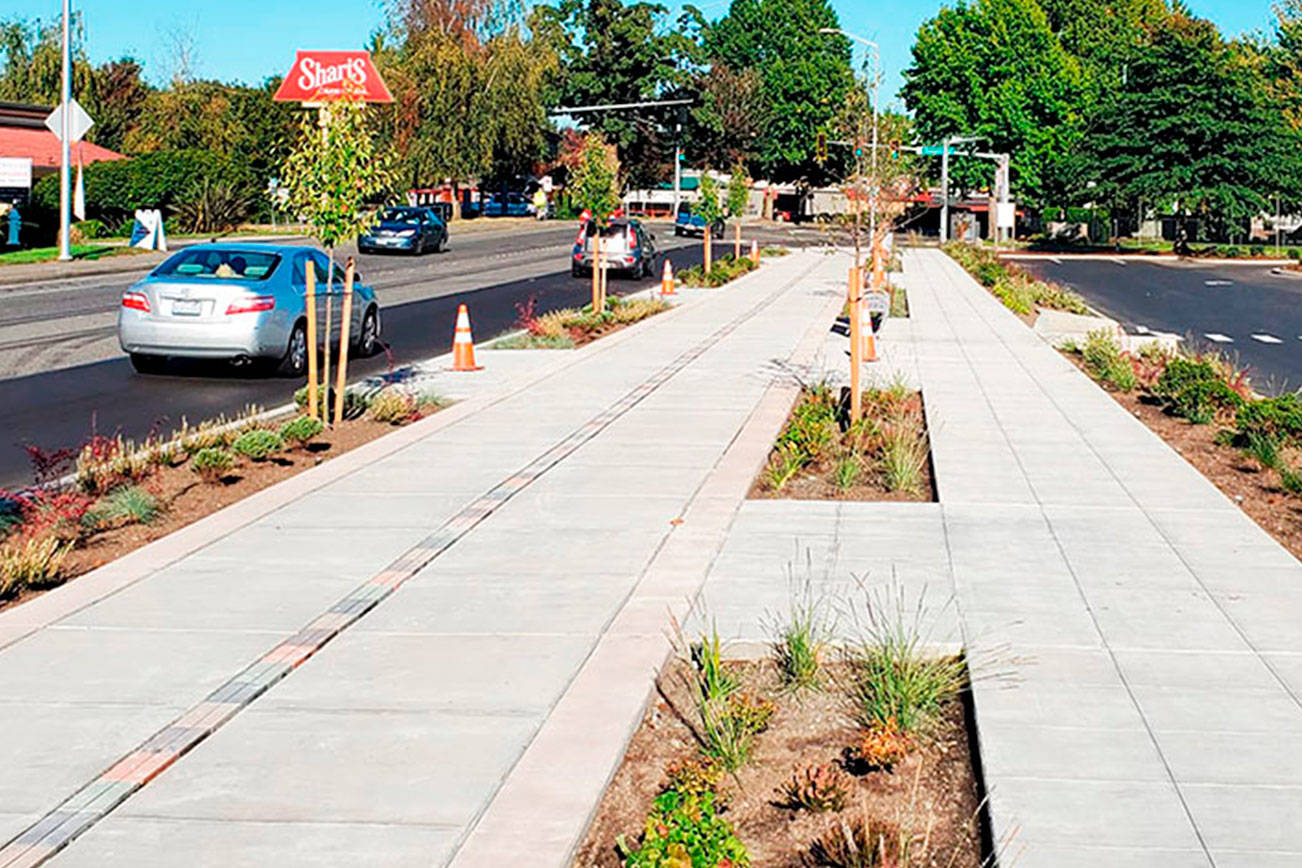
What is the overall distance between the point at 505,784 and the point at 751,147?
355 feet

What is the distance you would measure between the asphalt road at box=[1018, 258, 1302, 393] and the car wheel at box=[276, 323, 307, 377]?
11398mm

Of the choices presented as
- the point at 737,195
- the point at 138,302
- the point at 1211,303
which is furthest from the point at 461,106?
the point at 138,302

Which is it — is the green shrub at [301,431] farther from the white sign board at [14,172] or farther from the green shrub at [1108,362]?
the white sign board at [14,172]

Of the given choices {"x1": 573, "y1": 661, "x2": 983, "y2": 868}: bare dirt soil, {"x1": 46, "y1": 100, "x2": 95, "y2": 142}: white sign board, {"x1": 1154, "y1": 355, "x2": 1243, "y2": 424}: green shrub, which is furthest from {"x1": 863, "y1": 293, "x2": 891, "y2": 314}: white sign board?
{"x1": 46, "y1": 100, "x2": 95, "y2": 142}: white sign board

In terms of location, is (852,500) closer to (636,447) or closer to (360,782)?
(636,447)

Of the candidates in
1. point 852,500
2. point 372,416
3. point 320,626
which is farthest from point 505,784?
point 372,416

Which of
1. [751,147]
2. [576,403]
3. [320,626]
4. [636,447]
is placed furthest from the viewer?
[751,147]

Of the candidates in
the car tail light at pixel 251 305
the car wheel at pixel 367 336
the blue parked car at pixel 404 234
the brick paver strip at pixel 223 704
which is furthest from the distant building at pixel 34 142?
the brick paver strip at pixel 223 704

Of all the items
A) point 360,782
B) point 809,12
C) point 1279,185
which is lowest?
point 360,782

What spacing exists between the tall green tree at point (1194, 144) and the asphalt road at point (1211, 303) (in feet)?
24.6

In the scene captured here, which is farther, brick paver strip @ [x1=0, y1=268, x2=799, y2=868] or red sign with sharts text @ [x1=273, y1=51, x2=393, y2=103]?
red sign with sharts text @ [x1=273, y1=51, x2=393, y2=103]

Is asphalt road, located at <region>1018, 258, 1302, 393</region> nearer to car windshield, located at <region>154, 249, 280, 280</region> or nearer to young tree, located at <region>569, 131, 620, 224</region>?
young tree, located at <region>569, 131, 620, 224</region>

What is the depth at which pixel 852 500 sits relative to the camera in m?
10.6

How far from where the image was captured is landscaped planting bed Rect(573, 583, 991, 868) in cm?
484
